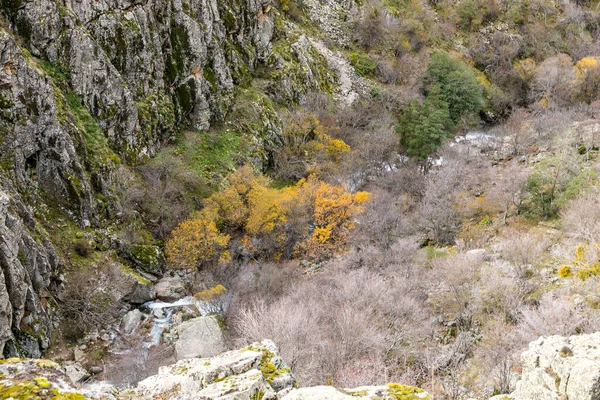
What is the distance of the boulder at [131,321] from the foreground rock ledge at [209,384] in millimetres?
17435

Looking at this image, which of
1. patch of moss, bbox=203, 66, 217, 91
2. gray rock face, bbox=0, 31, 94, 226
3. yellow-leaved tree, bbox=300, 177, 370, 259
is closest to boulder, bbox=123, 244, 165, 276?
gray rock face, bbox=0, 31, 94, 226

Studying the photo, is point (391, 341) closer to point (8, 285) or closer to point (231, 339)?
point (231, 339)

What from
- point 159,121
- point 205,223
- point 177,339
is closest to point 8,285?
point 177,339

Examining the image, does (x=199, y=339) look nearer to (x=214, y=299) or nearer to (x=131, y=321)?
(x=214, y=299)

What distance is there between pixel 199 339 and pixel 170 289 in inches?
256

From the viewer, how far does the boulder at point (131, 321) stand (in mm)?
23884

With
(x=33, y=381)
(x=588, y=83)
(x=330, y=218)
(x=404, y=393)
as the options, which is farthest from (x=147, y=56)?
(x=588, y=83)

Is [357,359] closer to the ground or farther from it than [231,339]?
farther from it

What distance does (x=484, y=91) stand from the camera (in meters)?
60.3

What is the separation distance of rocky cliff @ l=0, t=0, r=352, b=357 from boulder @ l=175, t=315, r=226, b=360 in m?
6.63

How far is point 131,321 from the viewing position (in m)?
24.2

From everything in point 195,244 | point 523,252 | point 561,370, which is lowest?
point 523,252

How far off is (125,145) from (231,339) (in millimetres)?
18409

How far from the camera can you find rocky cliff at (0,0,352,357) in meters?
21.7
